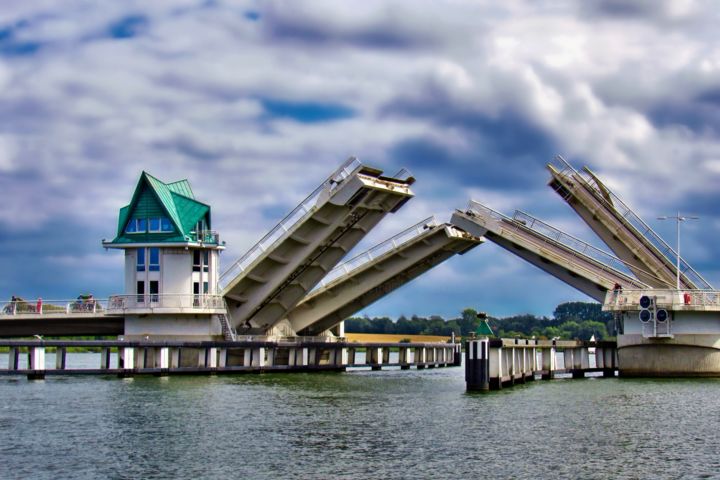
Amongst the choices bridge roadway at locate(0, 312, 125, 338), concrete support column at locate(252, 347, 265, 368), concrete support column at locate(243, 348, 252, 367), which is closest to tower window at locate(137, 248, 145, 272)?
bridge roadway at locate(0, 312, 125, 338)

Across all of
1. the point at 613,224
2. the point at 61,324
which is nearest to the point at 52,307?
the point at 61,324

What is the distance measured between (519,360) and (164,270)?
14.5 m

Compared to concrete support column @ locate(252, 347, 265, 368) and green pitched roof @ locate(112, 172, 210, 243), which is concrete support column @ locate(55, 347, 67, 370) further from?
concrete support column @ locate(252, 347, 265, 368)

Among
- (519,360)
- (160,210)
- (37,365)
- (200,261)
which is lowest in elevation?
(37,365)

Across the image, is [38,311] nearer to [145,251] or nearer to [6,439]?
[145,251]

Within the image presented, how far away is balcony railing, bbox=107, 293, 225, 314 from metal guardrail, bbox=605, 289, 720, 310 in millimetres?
14963

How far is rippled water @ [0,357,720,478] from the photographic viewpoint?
63.3 feet

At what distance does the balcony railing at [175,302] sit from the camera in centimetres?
4250

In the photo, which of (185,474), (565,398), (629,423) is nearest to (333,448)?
(185,474)

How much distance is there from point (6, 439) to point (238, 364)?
887 inches

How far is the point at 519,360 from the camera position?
125 feet

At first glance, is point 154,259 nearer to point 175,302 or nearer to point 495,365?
point 175,302

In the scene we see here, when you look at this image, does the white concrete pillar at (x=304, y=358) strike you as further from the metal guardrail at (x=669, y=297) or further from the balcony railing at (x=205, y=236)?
the metal guardrail at (x=669, y=297)

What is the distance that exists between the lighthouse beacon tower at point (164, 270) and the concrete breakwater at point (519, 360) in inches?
472
